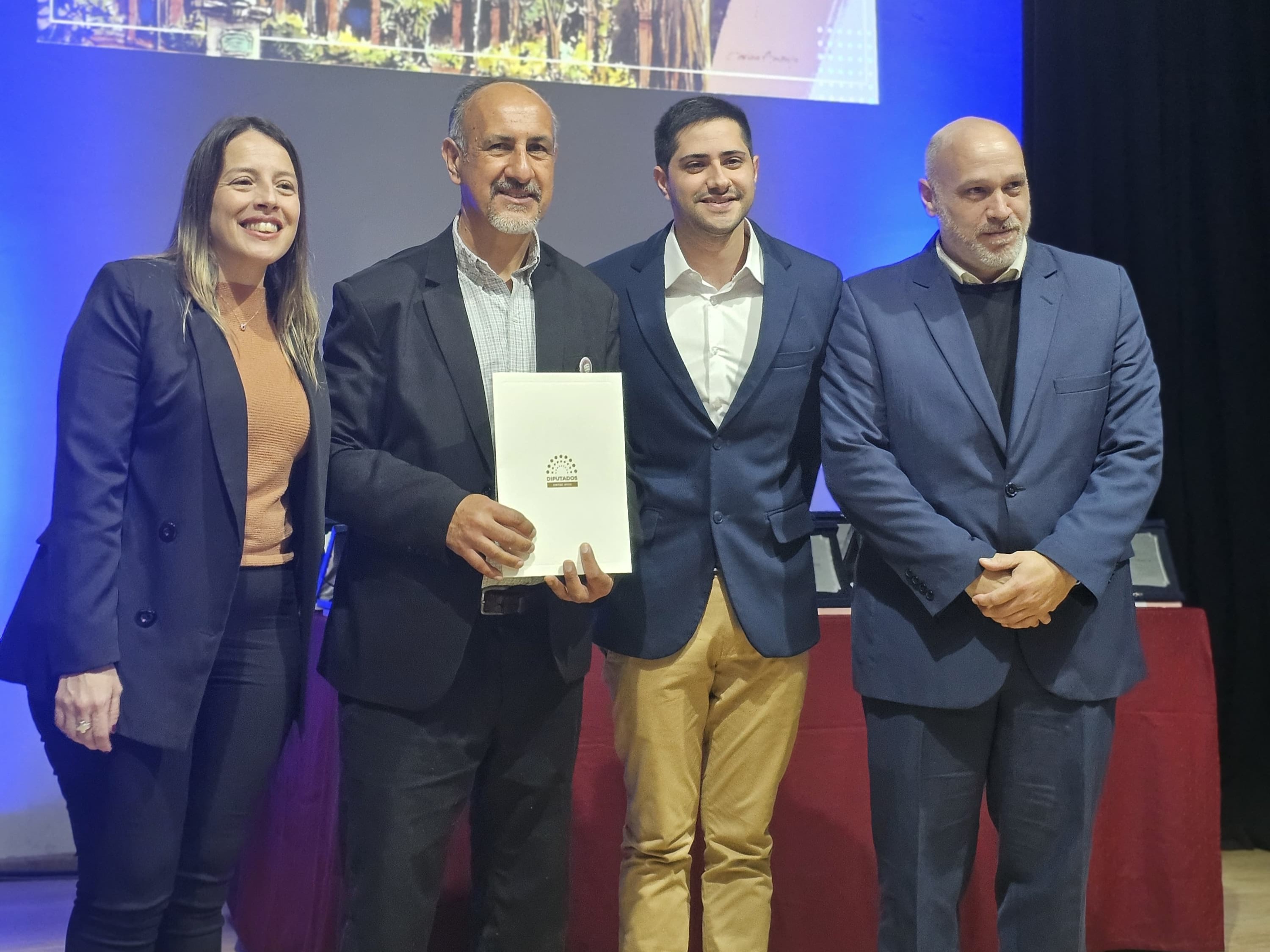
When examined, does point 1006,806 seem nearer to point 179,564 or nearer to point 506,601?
point 506,601

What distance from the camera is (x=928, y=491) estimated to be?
190cm

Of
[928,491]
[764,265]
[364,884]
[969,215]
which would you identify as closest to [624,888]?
[364,884]

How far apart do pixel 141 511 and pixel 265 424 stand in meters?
0.22

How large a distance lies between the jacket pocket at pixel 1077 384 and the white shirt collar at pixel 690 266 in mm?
584

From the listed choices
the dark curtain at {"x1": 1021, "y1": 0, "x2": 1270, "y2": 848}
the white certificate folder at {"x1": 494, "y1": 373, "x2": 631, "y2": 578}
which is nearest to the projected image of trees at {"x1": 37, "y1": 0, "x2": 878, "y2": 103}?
the dark curtain at {"x1": 1021, "y1": 0, "x2": 1270, "y2": 848}

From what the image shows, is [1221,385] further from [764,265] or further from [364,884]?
[364,884]

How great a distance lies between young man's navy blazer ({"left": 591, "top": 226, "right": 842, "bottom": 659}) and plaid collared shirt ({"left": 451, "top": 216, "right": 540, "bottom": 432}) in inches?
10.7

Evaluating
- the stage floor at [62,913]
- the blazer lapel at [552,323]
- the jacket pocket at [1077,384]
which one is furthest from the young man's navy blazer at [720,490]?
the stage floor at [62,913]

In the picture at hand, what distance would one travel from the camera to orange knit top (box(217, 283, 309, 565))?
169cm

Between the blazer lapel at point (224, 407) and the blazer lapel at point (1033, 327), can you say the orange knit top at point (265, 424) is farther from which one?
the blazer lapel at point (1033, 327)

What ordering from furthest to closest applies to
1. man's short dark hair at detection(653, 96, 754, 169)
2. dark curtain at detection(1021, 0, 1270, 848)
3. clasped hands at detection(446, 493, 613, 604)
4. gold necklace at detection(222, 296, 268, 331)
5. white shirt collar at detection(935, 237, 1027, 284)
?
dark curtain at detection(1021, 0, 1270, 848), man's short dark hair at detection(653, 96, 754, 169), white shirt collar at detection(935, 237, 1027, 284), gold necklace at detection(222, 296, 268, 331), clasped hands at detection(446, 493, 613, 604)

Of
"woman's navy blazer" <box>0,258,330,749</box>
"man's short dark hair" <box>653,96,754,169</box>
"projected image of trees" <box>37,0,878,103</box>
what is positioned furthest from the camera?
"projected image of trees" <box>37,0,878,103</box>

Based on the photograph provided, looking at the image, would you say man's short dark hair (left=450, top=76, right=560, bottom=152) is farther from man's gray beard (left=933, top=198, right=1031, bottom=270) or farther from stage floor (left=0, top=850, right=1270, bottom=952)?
stage floor (left=0, top=850, right=1270, bottom=952)

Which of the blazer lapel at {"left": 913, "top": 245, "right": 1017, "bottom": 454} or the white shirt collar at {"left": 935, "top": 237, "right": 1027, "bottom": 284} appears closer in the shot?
the blazer lapel at {"left": 913, "top": 245, "right": 1017, "bottom": 454}
